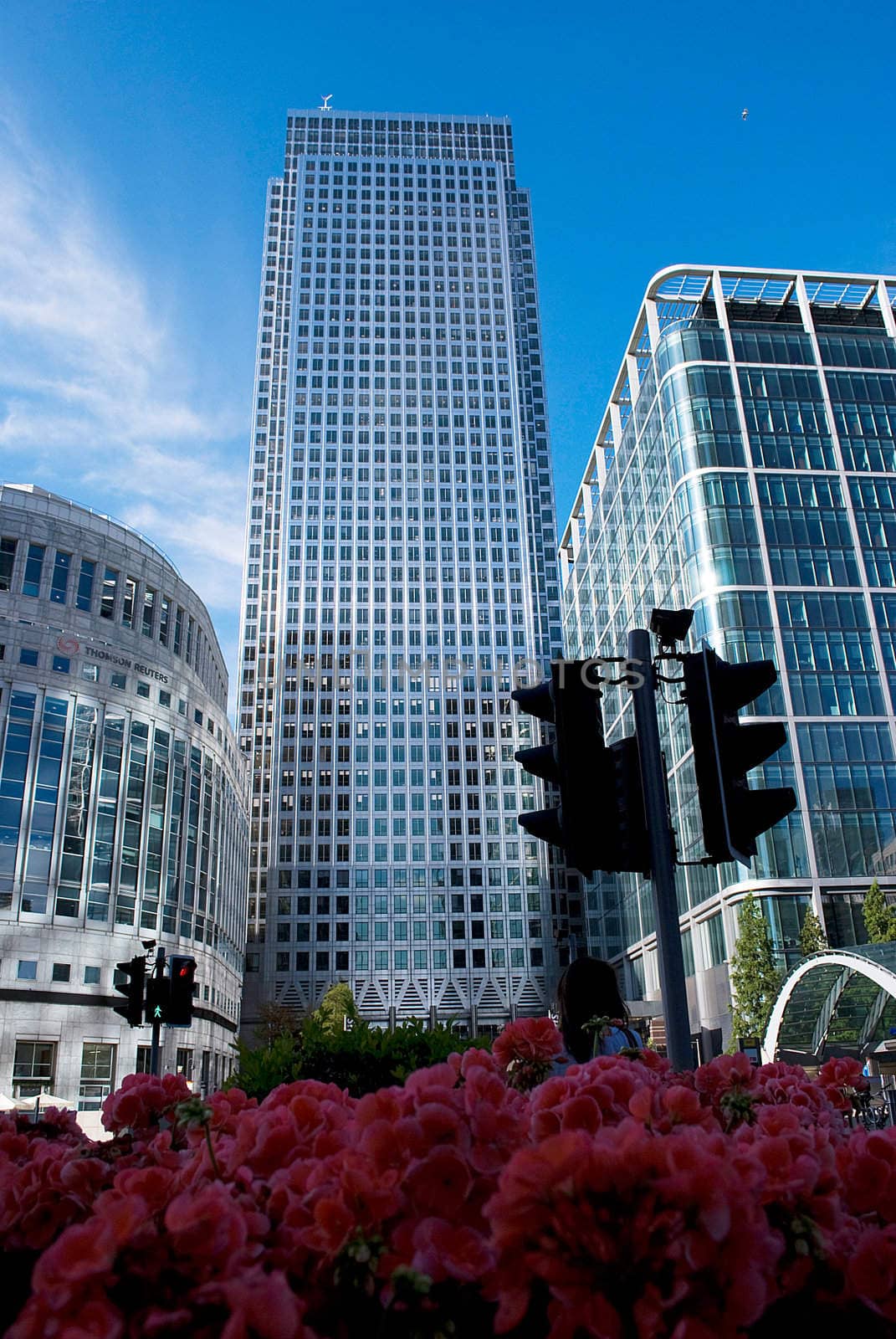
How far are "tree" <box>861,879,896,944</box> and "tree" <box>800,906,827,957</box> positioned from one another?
2187mm

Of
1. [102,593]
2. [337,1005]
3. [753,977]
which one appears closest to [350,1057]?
[753,977]

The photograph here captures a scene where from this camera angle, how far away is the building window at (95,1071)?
44188 mm

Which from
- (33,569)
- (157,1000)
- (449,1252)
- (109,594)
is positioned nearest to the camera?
(449,1252)

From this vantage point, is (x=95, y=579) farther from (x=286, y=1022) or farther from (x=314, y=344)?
(x=314, y=344)

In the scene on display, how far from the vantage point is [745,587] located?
56500 millimetres

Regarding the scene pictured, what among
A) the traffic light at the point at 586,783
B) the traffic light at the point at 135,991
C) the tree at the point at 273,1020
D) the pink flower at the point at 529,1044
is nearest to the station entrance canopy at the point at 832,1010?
the traffic light at the point at 135,991

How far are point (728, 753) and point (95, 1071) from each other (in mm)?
47124

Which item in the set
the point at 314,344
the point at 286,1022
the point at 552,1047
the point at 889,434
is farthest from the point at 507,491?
the point at 552,1047

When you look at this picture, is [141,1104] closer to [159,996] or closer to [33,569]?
[159,996]

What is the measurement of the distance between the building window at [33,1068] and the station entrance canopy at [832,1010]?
100 feet

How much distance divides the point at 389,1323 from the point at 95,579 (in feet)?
170

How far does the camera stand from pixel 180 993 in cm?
1686

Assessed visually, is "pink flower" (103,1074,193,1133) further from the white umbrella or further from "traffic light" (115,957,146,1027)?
the white umbrella

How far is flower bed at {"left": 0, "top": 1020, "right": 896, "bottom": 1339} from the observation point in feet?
5.77
